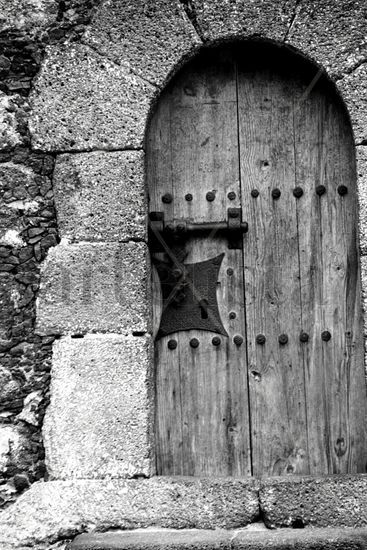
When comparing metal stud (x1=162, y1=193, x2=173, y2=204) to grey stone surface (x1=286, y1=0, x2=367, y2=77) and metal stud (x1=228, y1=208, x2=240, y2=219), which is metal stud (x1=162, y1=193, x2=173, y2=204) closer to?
metal stud (x1=228, y1=208, x2=240, y2=219)

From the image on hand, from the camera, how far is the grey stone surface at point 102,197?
121 inches

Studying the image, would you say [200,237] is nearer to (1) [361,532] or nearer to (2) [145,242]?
(2) [145,242]

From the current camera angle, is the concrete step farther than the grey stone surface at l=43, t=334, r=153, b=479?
No

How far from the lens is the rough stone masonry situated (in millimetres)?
2932

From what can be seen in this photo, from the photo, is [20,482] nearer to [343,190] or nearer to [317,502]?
[317,502]

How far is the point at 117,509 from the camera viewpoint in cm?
293

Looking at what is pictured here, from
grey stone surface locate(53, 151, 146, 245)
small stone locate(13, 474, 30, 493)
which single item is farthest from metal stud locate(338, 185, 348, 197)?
small stone locate(13, 474, 30, 493)

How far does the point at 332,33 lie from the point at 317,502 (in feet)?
6.03

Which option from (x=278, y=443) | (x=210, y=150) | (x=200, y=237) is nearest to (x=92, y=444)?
(x=278, y=443)

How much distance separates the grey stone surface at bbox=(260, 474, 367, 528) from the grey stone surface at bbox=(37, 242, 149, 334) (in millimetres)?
833

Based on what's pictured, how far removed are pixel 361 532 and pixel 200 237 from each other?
1314mm

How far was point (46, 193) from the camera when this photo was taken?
3131 mm

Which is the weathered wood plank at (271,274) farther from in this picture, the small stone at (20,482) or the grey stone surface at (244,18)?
the small stone at (20,482)

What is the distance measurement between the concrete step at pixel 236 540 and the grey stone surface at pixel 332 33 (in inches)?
69.5
